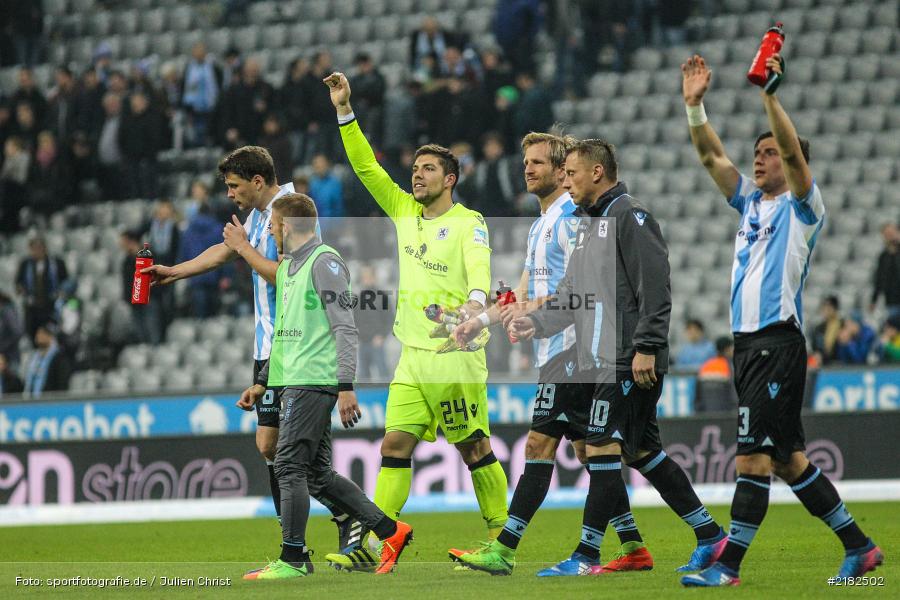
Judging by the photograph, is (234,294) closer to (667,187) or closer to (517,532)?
(667,187)

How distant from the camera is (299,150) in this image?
21.7 metres

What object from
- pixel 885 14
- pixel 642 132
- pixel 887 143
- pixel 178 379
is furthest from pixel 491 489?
pixel 885 14

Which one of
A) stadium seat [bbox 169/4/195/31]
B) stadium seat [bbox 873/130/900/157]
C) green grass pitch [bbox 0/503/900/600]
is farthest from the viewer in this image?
stadium seat [bbox 169/4/195/31]

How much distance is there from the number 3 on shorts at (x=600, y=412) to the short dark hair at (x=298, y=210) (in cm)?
201

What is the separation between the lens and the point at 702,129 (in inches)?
296

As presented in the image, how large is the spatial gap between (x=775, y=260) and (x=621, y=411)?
1.25 m

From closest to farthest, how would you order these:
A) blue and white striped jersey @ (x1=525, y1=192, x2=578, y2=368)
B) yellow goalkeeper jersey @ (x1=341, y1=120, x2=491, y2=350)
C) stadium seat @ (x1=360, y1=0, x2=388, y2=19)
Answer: blue and white striped jersey @ (x1=525, y1=192, x2=578, y2=368), yellow goalkeeper jersey @ (x1=341, y1=120, x2=491, y2=350), stadium seat @ (x1=360, y1=0, x2=388, y2=19)

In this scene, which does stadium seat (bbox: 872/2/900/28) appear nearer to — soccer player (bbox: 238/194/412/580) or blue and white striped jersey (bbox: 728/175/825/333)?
blue and white striped jersey (bbox: 728/175/825/333)

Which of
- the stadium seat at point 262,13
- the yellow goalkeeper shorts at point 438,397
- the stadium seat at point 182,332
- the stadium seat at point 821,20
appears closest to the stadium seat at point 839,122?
the stadium seat at point 821,20

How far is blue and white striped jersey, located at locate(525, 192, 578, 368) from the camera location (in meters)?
8.46

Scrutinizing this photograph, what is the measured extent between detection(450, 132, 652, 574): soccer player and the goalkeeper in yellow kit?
12.2 inches

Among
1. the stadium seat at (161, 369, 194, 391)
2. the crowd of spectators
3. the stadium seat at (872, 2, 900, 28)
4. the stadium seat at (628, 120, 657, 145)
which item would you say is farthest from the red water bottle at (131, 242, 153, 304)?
the stadium seat at (872, 2, 900, 28)

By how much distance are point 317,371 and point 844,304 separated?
12.2 m

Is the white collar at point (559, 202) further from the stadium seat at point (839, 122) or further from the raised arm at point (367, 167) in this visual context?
the stadium seat at point (839, 122)
